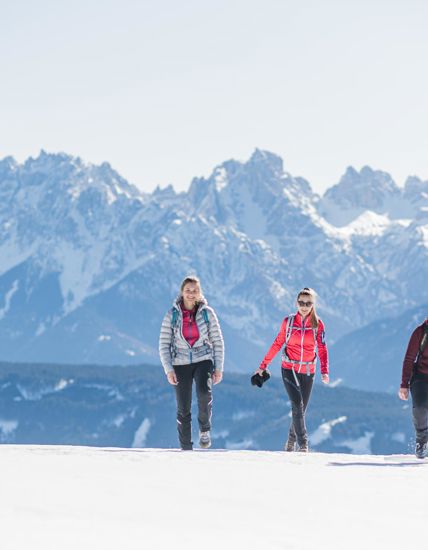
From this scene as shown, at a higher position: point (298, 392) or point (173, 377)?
point (298, 392)

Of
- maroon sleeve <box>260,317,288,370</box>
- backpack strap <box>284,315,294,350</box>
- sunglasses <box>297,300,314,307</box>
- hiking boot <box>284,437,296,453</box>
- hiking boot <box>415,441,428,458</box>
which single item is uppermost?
sunglasses <box>297,300,314,307</box>

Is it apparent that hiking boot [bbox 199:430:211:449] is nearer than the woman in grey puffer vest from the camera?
No

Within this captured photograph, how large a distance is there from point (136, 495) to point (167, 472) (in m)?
2.74

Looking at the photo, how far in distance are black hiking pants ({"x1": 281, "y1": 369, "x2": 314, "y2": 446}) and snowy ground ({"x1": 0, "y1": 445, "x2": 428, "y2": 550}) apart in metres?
2.57

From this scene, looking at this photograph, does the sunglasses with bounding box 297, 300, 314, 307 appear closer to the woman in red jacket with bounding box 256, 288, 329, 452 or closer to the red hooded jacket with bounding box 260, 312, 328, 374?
the woman in red jacket with bounding box 256, 288, 329, 452

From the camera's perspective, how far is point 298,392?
2408cm

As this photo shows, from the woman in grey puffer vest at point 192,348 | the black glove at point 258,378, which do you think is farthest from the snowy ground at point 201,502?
the black glove at point 258,378

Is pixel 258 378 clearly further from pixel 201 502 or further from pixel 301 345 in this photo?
pixel 201 502

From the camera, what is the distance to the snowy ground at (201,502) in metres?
13.0

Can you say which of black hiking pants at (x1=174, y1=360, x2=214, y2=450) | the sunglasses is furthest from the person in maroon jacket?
black hiking pants at (x1=174, y1=360, x2=214, y2=450)

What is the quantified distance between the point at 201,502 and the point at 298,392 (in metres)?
8.64

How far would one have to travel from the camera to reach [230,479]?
1805 centimetres

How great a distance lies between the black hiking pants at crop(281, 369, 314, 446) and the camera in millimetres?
24016

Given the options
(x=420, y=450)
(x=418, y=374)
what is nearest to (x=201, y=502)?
(x=418, y=374)
